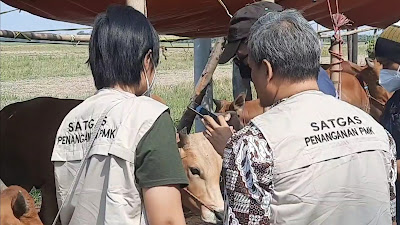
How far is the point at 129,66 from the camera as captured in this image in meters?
2.16

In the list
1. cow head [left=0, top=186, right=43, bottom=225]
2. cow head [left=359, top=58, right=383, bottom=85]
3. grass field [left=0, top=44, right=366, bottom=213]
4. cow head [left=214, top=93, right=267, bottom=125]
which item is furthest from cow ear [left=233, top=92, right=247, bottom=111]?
grass field [left=0, top=44, right=366, bottom=213]

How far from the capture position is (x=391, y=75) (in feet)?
11.9

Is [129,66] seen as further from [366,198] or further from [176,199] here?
[366,198]

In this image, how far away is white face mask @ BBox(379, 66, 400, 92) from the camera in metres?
3.56

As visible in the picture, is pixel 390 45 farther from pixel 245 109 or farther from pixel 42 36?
pixel 42 36

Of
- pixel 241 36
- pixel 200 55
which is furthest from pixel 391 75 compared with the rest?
pixel 200 55

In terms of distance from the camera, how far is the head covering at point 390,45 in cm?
373

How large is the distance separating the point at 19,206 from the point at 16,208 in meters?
0.01

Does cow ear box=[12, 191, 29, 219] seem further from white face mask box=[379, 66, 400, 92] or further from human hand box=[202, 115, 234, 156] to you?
white face mask box=[379, 66, 400, 92]

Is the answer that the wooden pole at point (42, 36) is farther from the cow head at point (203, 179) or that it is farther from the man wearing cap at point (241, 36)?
the man wearing cap at point (241, 36)

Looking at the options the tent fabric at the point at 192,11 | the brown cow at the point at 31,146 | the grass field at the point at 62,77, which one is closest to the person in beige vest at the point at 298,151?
the tent fabric at the point at 192,11

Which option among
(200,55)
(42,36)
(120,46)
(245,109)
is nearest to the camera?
(120,46)

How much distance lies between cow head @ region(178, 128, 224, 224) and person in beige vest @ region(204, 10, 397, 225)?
2.38 m

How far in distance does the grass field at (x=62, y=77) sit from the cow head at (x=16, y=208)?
6869 mm
